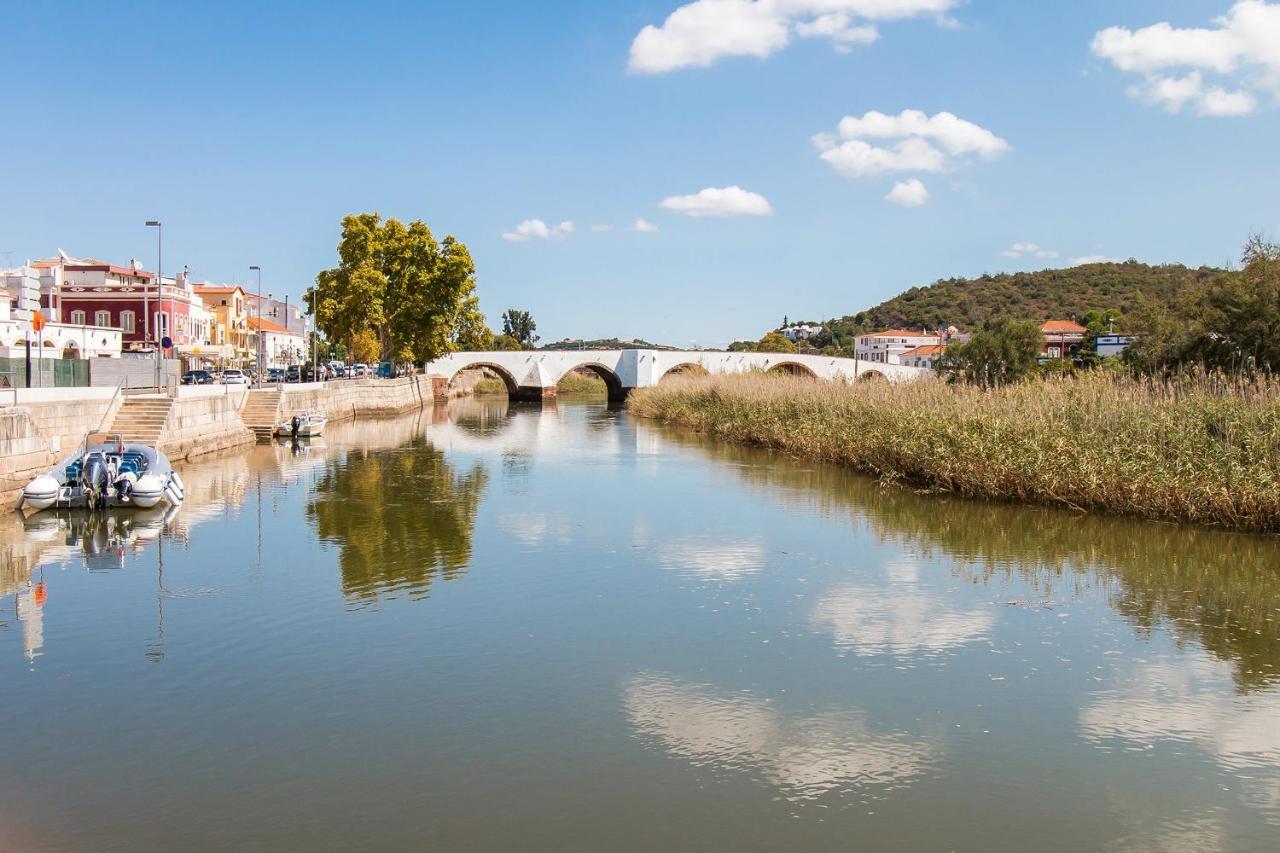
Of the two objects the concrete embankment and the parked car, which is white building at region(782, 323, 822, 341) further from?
the concrete embankment

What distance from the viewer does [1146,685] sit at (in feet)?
29.8

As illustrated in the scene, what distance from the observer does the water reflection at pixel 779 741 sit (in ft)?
23.2

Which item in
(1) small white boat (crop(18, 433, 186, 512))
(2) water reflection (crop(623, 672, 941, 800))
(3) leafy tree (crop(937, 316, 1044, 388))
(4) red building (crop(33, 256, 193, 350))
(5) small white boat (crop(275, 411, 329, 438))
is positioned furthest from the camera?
(4) red building (crop(33, 256, 193, 350))

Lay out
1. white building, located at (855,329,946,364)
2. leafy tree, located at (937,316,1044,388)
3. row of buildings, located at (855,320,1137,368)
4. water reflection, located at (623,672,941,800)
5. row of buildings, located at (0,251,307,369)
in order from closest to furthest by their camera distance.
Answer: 1. water reflection, located at (623,672,941,800)
2. row of buildings, located at (0,251,307,369)
3. leafy tree, located at (937,316,1044,388)
4. row of buildings, located at (855,320,1137,368)
5. white building, located at (855,329,946,364)

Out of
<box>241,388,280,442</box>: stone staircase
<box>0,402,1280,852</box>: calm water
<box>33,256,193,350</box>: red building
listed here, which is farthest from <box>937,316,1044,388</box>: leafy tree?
<box>33,256,193,350</box>: red building

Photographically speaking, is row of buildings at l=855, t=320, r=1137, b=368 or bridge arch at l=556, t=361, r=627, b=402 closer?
bridge arch at l=556, t=361, r=627, b=402

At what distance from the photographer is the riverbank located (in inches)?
636

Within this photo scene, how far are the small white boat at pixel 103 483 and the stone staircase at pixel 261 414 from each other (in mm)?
15054

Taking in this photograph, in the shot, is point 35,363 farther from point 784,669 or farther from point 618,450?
point 784,669

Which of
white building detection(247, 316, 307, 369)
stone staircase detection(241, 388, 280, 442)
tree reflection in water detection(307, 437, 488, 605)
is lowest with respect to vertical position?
tree reflection in water detection(307, 437, 488, 605)

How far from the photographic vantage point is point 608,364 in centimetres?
7431

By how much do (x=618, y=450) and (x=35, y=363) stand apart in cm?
1565

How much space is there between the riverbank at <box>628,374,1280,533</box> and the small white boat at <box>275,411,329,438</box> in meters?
18.0

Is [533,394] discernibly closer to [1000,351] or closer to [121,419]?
[1000,351]
